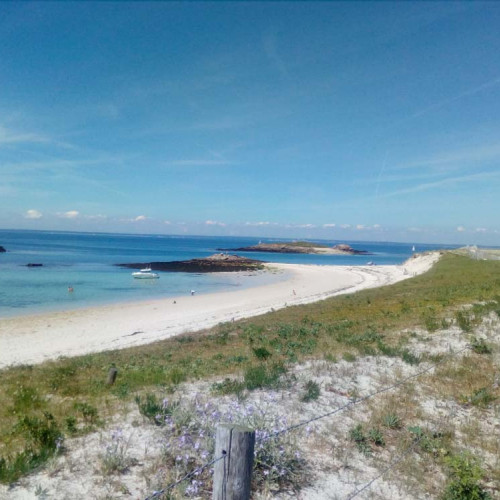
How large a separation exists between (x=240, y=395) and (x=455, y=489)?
3.35m

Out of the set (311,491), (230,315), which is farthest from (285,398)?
(230,315)

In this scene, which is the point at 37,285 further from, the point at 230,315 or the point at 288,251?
the point at 288,251

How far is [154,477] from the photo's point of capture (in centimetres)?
416

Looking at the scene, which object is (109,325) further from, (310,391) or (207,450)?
(207,450)

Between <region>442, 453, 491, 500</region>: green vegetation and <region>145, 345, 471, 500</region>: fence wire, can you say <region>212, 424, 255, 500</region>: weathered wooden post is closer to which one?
<region>145, 345, 471, 500</region>: fence wire

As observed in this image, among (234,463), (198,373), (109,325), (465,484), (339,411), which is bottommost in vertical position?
(109,325)

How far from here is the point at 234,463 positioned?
3059 mm

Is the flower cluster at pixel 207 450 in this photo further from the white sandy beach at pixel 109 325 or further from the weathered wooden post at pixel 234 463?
the white sandy beach at pixel 109 325

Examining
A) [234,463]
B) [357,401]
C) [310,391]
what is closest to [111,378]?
[310,391]

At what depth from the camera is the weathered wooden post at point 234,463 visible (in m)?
3.06

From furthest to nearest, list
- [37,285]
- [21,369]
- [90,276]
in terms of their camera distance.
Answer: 1. [90,276]
2. [37,285]
3. [21,369]

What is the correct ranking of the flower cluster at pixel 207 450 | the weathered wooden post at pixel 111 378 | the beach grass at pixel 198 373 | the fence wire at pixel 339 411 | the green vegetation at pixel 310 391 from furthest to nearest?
the weathered wooden post at pixel 111 378 < the green vegetation at pixel 310 391 < the beach grass at pixel 198 373 < the flower cluster at pixel 207 450 < the fence wire at pixel 339 411

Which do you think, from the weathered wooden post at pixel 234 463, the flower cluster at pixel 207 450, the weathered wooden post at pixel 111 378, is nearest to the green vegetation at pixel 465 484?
the flower cluster at pixel 207 450

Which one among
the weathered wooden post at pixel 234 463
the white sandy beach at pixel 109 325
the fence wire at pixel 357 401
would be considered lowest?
the white sandy beach at pixel 109 325
